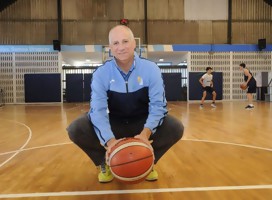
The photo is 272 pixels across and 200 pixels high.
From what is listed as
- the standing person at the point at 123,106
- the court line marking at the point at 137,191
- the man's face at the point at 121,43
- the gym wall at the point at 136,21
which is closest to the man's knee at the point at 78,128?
the standing person at the point at 123,106

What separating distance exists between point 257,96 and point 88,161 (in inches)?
590

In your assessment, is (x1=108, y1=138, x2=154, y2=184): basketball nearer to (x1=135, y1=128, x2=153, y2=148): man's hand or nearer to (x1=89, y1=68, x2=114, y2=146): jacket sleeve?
(x1=135, y1=128, x2=153, y2=148): man's hand

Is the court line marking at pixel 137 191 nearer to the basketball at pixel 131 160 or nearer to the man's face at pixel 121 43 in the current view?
the basketball at pixel 131 160

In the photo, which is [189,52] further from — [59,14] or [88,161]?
[88,161]

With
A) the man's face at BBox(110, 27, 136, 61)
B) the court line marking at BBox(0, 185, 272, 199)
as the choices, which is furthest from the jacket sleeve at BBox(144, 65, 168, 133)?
the court line marking at BBox(0, 185, 272, 199)

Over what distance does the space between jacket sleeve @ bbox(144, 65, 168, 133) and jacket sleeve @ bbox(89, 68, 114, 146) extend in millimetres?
329

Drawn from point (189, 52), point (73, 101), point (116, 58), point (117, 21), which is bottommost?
point (73, 101)

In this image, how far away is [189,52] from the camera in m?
16.6

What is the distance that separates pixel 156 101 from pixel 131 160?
0.56 m

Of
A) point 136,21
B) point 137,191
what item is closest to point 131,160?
point 137,191

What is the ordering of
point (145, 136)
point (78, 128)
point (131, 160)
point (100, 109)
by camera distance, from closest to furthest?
point (131, 160) → point (145, 136) → point (100, 109) → point (78, 128)

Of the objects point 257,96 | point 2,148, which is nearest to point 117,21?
point 257,96

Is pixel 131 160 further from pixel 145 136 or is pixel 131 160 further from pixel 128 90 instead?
pixel 128 90

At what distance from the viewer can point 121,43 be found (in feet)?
7.54
